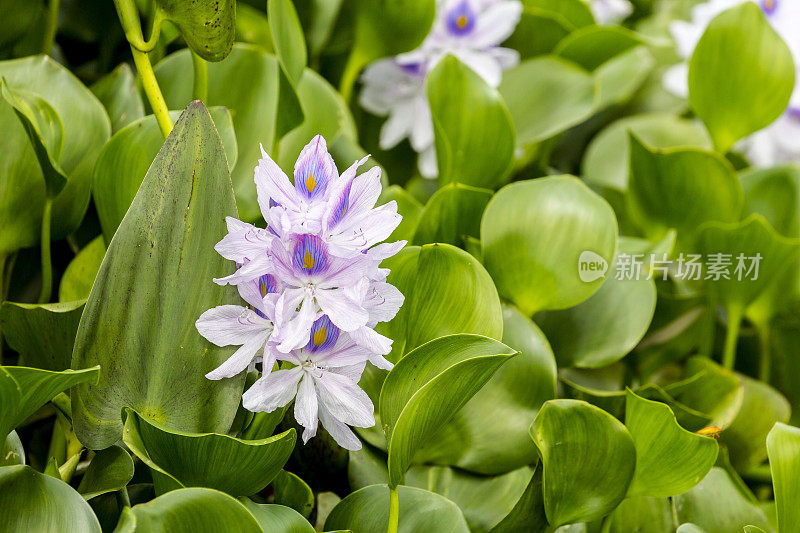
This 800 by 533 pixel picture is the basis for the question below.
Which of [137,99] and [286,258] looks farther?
[137,99]

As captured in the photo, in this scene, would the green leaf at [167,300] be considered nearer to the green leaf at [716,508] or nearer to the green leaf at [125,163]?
the green leaf at [125,163]

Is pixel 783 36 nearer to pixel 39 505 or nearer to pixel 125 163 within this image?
pixel 125 163

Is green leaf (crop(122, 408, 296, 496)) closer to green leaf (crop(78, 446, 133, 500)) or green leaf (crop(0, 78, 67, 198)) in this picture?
green leaf (crop(78, 446, 133, 500))

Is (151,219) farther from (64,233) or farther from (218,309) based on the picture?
(64,233)

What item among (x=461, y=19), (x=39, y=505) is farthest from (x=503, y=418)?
(x=461, y=19)

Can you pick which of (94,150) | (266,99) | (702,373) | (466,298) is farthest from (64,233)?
(702,373)

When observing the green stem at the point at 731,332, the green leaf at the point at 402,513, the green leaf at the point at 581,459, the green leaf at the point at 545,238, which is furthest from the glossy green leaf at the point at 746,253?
the green leaf at the point at 402,513
